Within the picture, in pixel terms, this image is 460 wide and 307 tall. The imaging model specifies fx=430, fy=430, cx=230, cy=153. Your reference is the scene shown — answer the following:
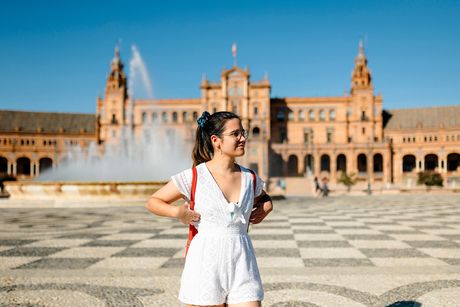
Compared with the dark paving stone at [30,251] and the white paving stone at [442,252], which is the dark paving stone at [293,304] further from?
the dark paving stone at [30,251]

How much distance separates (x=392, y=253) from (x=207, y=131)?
4892 mm

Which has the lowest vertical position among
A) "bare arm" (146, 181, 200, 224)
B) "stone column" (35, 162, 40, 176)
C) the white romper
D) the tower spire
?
"stone column" (35, 162, 40, 176)

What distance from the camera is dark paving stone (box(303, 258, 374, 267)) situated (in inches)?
227

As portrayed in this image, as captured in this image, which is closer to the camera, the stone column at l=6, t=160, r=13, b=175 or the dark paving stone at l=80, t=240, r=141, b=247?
the dark paving stone at l=80, t=240, r=141, b=247

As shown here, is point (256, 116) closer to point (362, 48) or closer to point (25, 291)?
point (362, 48)

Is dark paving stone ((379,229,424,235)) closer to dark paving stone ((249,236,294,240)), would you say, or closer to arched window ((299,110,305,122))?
dark paving stone ((249,236,294,240))

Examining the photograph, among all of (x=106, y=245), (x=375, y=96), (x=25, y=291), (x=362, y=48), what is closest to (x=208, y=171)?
(x=25, y=291)

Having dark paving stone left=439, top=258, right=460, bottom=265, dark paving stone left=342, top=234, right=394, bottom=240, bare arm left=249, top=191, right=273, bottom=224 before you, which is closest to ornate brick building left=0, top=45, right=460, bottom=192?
dark paving stone left=342, top=234, right=394, bottom=240

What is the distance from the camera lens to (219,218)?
8.64 ft

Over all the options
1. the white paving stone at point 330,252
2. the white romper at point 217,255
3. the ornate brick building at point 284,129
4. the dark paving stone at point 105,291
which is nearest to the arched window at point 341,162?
the ornate brick building at point 284,129

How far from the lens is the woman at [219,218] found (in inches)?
100

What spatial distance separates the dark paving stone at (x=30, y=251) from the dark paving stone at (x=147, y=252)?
113 cm

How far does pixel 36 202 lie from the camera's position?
17.8m

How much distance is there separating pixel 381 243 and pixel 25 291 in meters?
5.78
